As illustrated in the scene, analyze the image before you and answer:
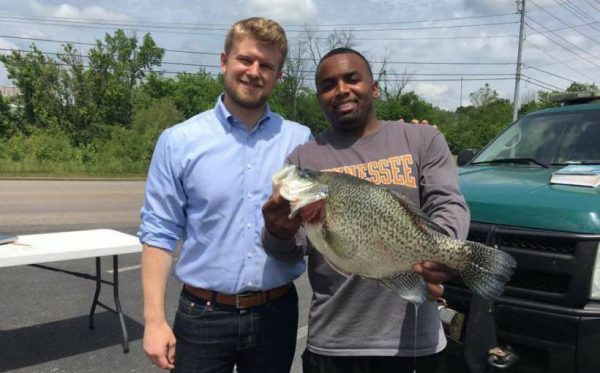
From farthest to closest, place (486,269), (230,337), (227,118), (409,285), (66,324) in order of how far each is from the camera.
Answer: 1. (66,324)
2. (227,118)
3. (230,337)
4. (409,285)
5. (486,269)

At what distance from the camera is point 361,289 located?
2.43m

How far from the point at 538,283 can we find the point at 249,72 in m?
2.18

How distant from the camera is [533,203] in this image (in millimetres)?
3266

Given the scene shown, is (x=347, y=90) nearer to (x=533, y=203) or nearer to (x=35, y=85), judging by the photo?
(x=533, y=203)

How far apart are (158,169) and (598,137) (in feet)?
12.4

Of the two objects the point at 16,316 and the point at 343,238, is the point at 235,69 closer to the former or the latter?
the point at 343,238

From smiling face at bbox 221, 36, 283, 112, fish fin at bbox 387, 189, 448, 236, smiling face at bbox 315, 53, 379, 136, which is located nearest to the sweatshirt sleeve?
fish fin at bbox 387, 189, 448, 236

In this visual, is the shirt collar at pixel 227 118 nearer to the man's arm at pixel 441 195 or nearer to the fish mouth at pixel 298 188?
the fish mouth at pixel 298 188

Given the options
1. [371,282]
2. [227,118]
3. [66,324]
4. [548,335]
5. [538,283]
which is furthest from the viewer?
[66,324]

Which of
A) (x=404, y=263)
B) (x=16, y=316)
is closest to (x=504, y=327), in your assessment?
(x=404, y=263)

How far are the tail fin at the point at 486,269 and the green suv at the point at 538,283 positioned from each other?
1297 millimetres

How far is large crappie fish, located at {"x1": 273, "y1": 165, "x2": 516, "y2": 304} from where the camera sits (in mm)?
1987

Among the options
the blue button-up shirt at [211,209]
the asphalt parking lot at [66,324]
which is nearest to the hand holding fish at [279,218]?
the blue button-up shirt at [211,209]

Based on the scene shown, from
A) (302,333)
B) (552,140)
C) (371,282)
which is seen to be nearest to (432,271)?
(371,282)
